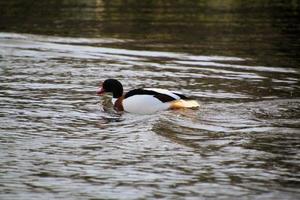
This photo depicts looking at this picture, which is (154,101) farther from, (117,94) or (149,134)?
(149,134)

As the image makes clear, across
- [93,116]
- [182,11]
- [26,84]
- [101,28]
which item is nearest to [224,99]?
[93,116]

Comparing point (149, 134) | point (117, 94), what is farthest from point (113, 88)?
point (149, 134)

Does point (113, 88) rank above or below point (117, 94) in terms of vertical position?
above

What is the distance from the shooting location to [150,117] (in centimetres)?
1564

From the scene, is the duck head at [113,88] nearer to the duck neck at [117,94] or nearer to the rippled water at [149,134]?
the duck neck at [117,94]

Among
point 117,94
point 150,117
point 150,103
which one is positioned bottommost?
point 150,117

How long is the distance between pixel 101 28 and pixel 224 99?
16616mm

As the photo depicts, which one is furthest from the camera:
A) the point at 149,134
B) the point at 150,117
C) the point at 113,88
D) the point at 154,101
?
the point at 113,88

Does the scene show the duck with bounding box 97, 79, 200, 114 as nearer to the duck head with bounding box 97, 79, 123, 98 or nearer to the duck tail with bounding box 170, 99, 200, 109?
the duck tail with bounding box 170, 99, 200, 109

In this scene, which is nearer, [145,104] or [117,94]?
[145,104]

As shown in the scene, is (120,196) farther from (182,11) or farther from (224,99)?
(182,11)

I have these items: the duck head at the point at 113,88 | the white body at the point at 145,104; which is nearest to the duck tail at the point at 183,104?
the white body at the point at 145,104

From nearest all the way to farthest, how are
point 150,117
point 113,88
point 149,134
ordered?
point 149,134
point 150,117
point 113,88

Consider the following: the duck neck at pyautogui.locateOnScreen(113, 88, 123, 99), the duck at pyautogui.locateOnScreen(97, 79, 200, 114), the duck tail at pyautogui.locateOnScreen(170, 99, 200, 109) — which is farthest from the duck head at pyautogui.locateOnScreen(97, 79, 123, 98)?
the duck tail at pyautogui.locateOnScreen(170, 99, 200, 109)
